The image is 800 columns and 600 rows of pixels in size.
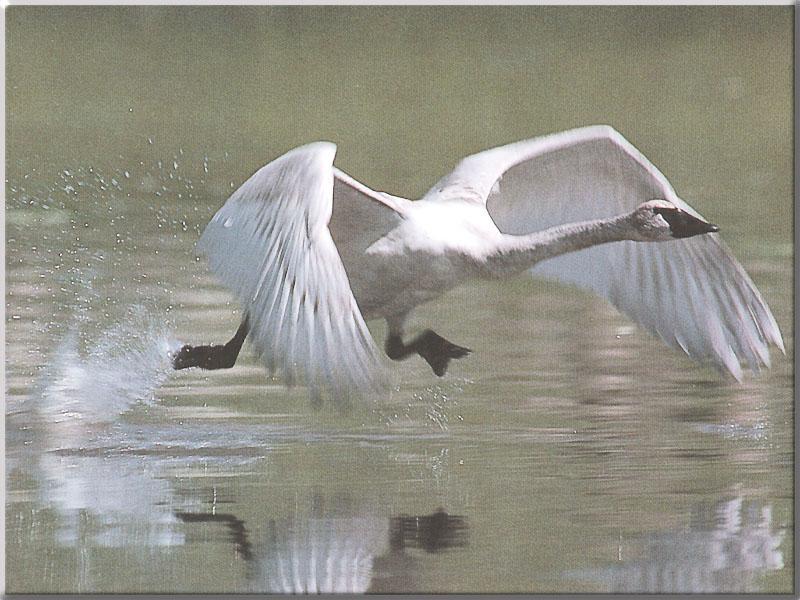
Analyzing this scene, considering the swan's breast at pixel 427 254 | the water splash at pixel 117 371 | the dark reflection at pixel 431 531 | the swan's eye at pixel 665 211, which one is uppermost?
the swan's eye at pixel 665 211

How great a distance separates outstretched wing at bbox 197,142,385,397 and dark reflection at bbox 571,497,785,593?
1.45 feet

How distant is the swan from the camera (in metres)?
2.08

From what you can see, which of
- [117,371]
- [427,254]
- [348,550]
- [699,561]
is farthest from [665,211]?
[117,371]

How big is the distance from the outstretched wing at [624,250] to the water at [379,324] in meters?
0.03

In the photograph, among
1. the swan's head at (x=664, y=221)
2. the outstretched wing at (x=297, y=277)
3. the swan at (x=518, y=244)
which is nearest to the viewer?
the outstretched wing at (x=297, y=277)

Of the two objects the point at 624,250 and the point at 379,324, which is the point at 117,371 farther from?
the point at 624,250

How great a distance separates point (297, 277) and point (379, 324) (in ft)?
0.74

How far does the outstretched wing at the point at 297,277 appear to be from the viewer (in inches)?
77.4

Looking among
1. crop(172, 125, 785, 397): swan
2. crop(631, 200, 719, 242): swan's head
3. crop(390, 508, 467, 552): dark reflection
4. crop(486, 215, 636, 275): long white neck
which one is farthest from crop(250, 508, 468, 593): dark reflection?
crop(631, 200, 719, 242): swan's head

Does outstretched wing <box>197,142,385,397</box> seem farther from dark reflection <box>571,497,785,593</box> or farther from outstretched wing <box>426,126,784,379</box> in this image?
dark reflection <box>571,497,785,593</box>

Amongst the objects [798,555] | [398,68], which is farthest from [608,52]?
[798,555]

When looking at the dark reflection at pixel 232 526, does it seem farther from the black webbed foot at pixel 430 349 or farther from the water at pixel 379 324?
the black webbed foot at pixel 430 349

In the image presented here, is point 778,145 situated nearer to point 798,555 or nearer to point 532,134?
point 532,134

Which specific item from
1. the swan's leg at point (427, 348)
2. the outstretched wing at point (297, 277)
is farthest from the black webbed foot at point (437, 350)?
the outstretched wing at point (297, 277)
